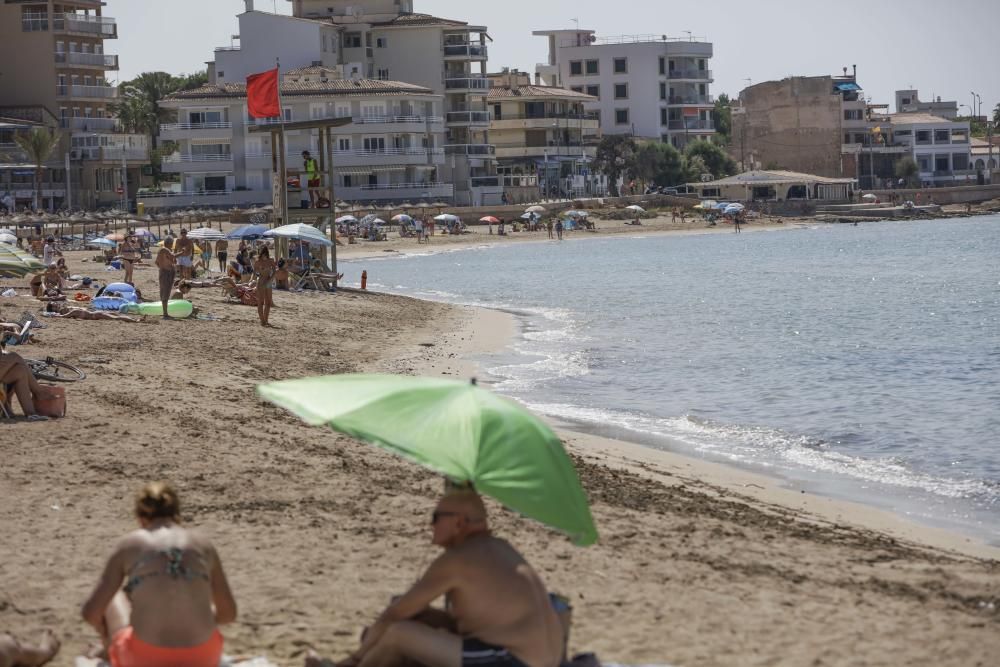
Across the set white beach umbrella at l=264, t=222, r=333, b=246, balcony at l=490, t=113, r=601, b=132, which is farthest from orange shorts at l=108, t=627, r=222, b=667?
balcony at l=490, t=113, r=601, b=132

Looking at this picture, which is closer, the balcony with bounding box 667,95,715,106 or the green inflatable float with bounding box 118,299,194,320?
the green inflatable float with bounding box 118,299,194,320

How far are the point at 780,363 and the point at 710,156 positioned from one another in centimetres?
8883

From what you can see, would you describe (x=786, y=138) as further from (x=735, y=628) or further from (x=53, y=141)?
(x=735, y=628)

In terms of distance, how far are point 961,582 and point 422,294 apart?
111ft

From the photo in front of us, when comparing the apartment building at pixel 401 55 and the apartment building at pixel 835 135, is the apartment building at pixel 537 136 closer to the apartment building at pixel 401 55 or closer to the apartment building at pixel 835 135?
the apartment building at pixel 401 55

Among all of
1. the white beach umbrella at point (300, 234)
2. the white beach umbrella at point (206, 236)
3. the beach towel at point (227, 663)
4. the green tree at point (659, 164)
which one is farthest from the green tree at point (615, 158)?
the beach towel at point (227, 663)

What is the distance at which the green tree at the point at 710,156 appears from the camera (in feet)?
365

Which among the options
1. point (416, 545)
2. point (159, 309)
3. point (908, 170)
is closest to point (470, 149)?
point (908, 170)

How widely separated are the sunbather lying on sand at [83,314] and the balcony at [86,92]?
67087 millimetres

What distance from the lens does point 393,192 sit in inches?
3268

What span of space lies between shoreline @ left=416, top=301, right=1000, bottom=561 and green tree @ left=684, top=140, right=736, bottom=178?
96240 millimetres

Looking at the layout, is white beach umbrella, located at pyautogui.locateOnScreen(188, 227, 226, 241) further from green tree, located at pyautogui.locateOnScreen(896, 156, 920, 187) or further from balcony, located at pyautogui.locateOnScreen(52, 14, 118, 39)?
green tree, located at pyautogui.locateOnScreen(896, 156, 920, 187)

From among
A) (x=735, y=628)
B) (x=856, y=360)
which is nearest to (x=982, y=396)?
(x=856, y=360)

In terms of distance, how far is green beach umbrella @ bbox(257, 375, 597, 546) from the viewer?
5.58 meters
